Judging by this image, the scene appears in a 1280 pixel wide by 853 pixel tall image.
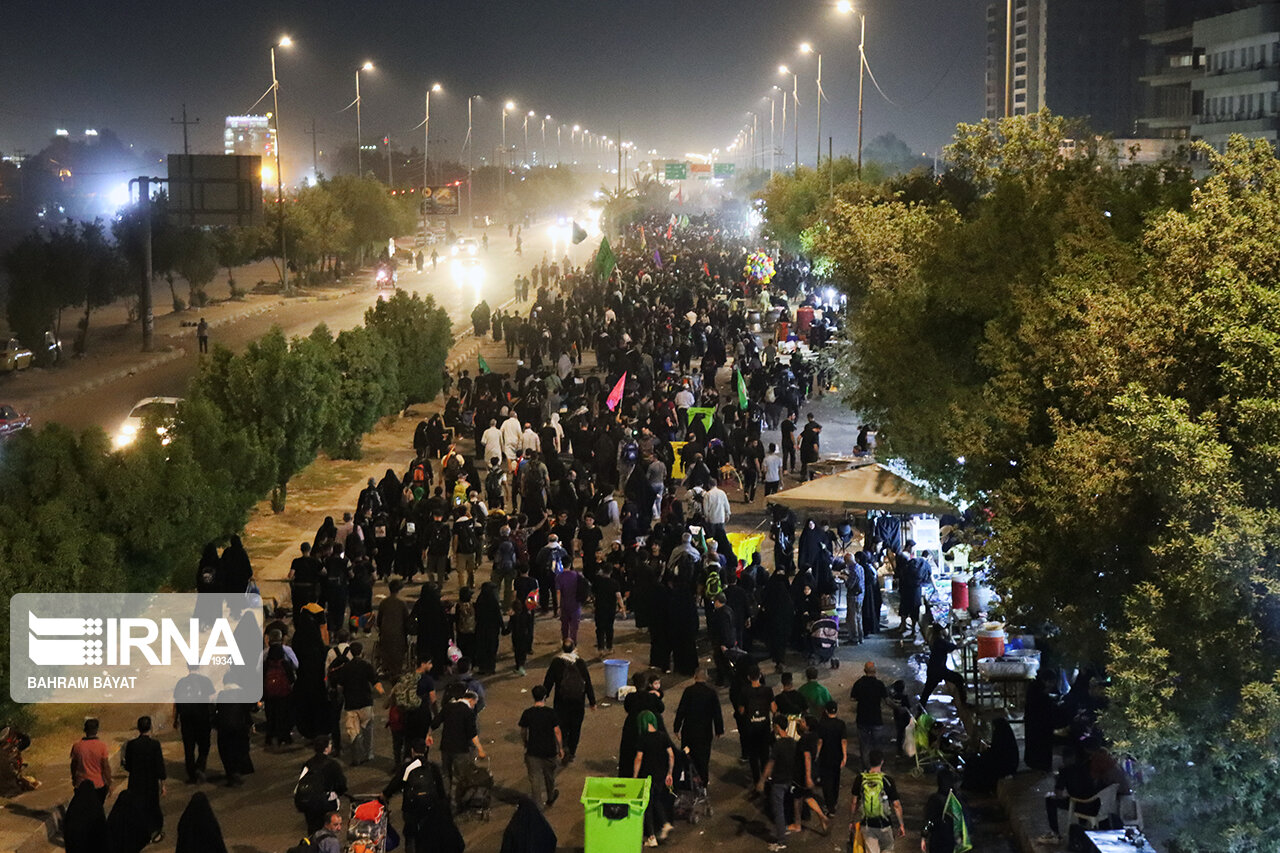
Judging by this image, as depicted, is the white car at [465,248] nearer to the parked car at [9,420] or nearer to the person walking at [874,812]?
the parked car at [9,420]

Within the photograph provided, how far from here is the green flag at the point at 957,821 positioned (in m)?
10.3

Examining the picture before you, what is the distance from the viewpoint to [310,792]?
1016 centimetres

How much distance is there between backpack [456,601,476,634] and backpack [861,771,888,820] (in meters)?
5.61

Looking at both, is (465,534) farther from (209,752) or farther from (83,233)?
(83,233)

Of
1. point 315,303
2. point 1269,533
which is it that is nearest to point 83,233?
point 315,303

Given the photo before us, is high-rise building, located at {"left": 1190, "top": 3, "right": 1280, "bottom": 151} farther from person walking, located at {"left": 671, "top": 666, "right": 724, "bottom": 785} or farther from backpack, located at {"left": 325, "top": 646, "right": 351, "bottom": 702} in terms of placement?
backpack, located at {"left": 325, "top": 646, "right": 351, "bottom": 702}

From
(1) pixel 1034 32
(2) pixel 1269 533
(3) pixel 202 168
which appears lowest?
(2) pixel 1269 533

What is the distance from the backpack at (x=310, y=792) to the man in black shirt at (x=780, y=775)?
3309 millimetres

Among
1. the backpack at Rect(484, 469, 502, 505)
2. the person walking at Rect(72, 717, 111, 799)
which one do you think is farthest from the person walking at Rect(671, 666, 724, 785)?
the backpack at Rect(484, 469, 502, 505)

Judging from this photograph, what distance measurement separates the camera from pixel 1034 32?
643 ft

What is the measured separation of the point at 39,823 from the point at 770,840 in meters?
5.55

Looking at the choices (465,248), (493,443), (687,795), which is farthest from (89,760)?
(465,248)

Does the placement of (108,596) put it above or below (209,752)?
above

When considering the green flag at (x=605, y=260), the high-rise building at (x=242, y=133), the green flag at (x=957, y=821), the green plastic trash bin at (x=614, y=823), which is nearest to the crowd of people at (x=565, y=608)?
the green flag at (x=957, y=821)
